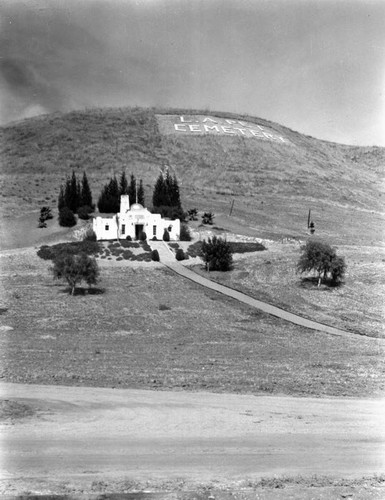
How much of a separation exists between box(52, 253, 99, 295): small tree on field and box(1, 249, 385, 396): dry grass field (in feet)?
4.50

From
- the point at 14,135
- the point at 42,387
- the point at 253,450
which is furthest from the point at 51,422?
the point at 14,135

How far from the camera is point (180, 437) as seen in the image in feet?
48.3

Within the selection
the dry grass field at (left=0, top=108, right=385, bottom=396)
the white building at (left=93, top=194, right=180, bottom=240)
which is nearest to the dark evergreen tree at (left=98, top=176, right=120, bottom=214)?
the dry grass field at (left=0, top=108, right=385, bottom=396)

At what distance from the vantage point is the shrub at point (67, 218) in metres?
88.2

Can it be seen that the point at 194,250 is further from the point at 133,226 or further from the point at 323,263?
the point at 323,263

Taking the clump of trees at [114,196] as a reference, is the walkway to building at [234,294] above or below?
below

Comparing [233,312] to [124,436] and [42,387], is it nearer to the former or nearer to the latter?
[42,387]

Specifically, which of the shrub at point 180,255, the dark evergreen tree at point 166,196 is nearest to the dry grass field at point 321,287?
the shrub at point 180,255

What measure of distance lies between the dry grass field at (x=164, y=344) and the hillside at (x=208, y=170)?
48.1 m

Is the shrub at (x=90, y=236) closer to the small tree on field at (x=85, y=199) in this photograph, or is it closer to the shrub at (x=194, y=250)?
the shrub at (x=194, y=250)

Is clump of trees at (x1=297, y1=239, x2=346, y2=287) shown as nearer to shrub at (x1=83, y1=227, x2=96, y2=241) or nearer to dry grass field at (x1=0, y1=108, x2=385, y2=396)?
dry grass field at (x1=0, y1=108, x2=385, y2=396)

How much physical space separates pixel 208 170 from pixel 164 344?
112919 millimetres

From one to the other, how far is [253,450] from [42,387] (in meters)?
8.45

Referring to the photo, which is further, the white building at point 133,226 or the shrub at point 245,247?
the white building at point 133,226
